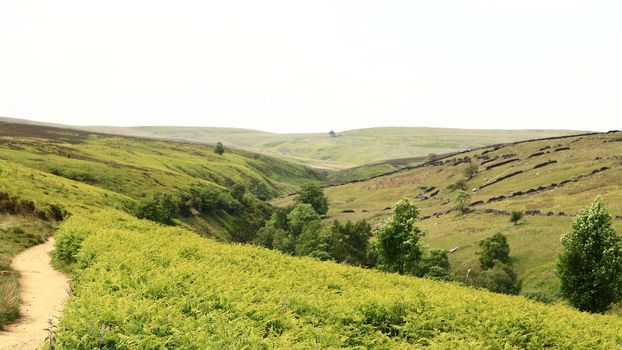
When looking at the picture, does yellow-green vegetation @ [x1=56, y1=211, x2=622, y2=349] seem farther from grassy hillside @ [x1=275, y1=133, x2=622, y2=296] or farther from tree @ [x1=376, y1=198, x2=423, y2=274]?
grassy hillside @ [x1=275, y1=133, x2=622, y2=296]

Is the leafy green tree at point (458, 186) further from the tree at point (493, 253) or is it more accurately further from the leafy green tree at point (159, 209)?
the leafy green tree at point (159, 209)

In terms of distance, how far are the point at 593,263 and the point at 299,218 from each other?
106 m

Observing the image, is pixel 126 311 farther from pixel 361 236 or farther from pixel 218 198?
pixel 218 198

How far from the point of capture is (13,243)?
34531 millimetres

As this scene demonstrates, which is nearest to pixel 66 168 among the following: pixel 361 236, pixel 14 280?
pixel 361 236

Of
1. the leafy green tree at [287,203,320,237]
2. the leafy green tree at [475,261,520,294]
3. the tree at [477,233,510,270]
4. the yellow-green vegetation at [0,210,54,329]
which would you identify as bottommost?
the leafy green tree at [287,203,320,237]

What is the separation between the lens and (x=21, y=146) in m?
162

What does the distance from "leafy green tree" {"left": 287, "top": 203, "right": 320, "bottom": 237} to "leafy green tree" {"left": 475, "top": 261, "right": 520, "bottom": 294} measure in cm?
7386

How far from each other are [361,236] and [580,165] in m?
99.8

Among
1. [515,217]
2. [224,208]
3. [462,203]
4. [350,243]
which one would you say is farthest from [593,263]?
[224,208]

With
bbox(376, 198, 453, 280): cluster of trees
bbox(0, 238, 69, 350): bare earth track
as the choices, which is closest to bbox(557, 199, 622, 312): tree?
bbox(376, 198, 453, 280): cluster of trees

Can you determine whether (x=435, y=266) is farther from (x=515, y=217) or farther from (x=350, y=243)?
(x=515, y=217)

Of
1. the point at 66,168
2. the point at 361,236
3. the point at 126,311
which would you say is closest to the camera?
the point at 126,311

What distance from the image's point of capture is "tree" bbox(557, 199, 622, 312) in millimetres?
49812
